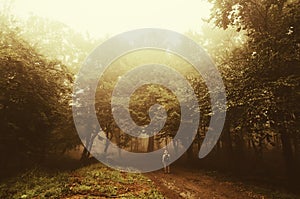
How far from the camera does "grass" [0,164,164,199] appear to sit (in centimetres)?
1328

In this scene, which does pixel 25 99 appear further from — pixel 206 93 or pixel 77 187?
pixel 206 93

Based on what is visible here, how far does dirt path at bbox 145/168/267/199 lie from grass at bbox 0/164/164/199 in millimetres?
1056

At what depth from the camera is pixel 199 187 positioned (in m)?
16.5

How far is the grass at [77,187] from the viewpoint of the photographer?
1328cm

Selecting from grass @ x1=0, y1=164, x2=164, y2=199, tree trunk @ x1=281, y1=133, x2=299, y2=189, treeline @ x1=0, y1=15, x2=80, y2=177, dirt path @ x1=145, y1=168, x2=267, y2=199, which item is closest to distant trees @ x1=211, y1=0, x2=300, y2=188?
tree trunk @ x1=281, y1=133, x2=299, y2=189

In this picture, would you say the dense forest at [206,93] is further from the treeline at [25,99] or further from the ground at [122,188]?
the ground at [122,188]

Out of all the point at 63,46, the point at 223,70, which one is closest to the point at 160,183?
the point at 223,70

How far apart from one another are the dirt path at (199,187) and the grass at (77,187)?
106 cm

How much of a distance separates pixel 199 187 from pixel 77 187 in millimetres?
7827

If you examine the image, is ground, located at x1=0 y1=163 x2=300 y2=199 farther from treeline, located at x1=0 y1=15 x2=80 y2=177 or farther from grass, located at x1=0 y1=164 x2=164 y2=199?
treeline, located at x1=0 y1=15 x2=80 y2=177

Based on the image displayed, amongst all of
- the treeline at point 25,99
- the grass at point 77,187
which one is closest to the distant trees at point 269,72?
the grass at point 77,187

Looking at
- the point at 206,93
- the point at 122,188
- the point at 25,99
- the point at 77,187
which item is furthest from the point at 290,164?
the point at 25,99

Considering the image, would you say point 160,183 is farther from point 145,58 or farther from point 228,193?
point 145,58

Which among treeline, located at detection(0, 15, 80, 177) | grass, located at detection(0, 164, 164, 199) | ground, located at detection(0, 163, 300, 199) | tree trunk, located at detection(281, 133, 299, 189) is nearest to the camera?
grass, located at detection(0, 164, 164, 199)
